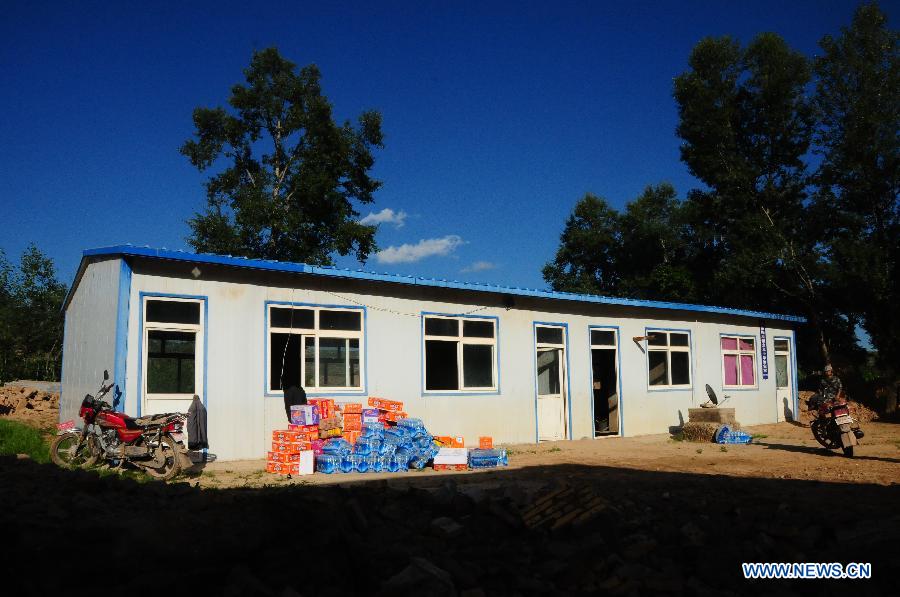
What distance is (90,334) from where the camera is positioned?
11.8 meters

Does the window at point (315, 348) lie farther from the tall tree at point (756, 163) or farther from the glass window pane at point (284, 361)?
the tall tree at point (756, 163)

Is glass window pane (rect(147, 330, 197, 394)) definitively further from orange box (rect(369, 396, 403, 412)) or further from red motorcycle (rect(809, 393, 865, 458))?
red motorcycle (rect(809, 393, 865, 458))

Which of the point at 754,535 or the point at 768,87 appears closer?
the point at 754,535

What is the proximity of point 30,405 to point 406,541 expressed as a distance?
59.7 ft

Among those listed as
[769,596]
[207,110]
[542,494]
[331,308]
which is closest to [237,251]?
[207,110]

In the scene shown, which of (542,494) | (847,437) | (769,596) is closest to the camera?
(769,596)

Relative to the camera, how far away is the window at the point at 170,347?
10.1 metres

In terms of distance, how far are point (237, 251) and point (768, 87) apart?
21.3m

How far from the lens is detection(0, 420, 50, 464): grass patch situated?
10.6 metres

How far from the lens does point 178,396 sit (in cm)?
1021

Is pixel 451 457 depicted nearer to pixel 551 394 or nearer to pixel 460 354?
pixel 460 354

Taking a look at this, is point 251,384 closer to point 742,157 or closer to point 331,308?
point 331,308

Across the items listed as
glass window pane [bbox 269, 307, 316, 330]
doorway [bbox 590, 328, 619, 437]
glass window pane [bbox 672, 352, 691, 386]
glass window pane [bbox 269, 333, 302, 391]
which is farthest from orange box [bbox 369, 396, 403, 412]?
glass window pane [bbox 672, 352, 691, 386]

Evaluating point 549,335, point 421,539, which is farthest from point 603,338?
point 421,539
